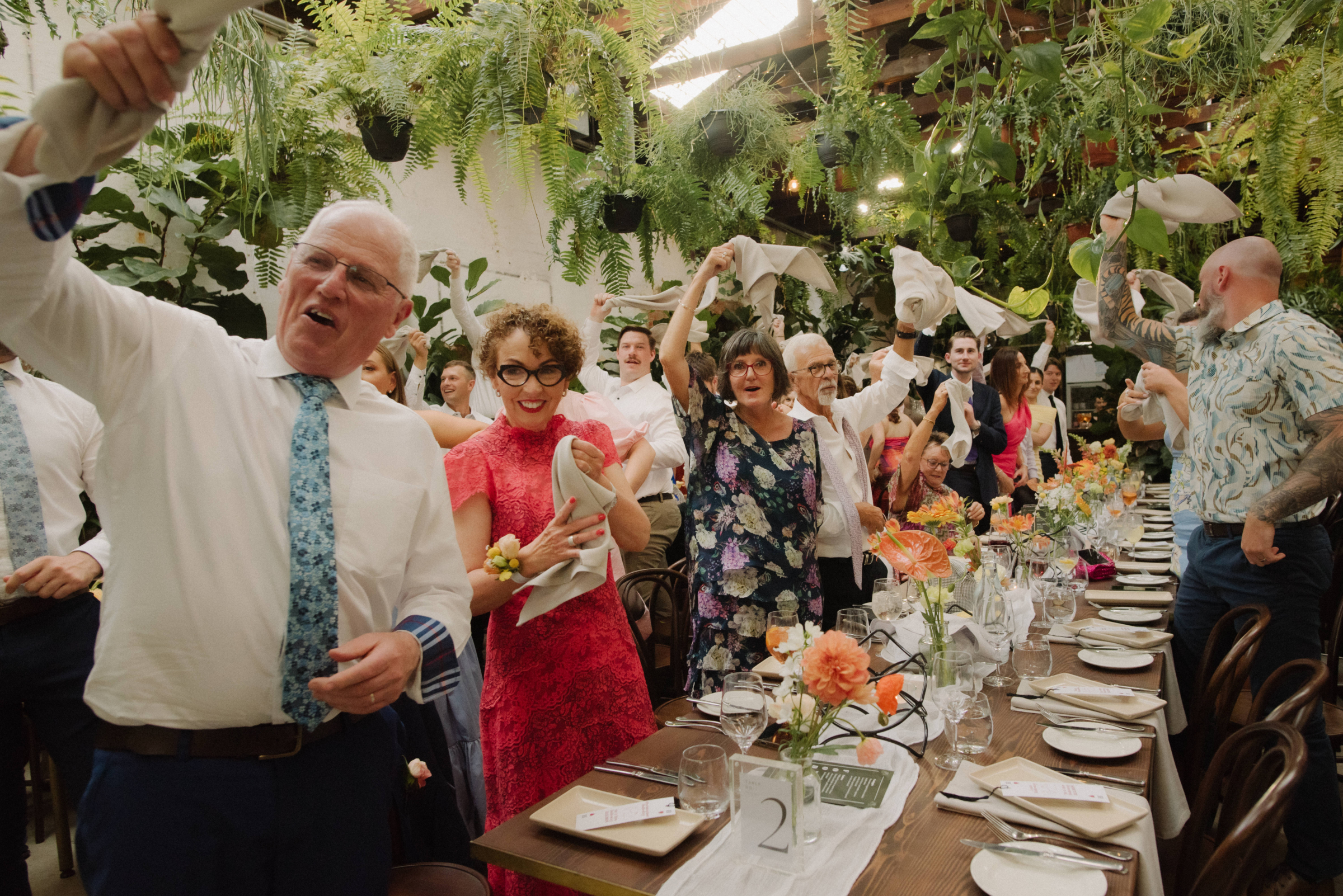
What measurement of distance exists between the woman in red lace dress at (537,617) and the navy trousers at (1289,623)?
178cm

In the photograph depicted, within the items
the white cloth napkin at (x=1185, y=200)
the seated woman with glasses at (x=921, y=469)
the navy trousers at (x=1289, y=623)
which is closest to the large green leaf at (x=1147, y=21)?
the white cloth napkin at (x=1185, y=200)

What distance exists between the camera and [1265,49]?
1399 mm

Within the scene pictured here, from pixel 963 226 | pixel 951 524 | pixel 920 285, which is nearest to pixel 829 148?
pixel 920 285

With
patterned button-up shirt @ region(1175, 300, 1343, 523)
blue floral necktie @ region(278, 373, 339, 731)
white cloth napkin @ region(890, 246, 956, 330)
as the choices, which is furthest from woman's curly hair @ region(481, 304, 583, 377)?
patterned button-up shirt @ region(1175, 300, 1343, 523)

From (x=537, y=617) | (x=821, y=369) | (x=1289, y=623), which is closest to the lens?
(x=537, y=617)

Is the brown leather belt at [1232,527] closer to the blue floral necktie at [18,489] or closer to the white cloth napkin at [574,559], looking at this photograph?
the white cloth napkin at [574,559]

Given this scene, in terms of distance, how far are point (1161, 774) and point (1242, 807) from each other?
0.28 metres

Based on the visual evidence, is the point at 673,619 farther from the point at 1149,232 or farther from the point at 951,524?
the point at 1149,232

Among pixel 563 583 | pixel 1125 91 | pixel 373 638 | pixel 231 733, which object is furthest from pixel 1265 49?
pixel 231 733

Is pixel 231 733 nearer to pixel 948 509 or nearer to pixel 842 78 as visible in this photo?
pixel 948 509

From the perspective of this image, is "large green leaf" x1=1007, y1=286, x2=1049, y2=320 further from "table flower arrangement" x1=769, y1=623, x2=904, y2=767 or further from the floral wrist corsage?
the floral wrist corsage

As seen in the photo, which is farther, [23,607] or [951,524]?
[951,524]

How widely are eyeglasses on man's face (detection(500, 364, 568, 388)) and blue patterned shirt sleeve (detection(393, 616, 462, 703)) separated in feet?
2.47

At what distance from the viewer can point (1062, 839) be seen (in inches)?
47.3
